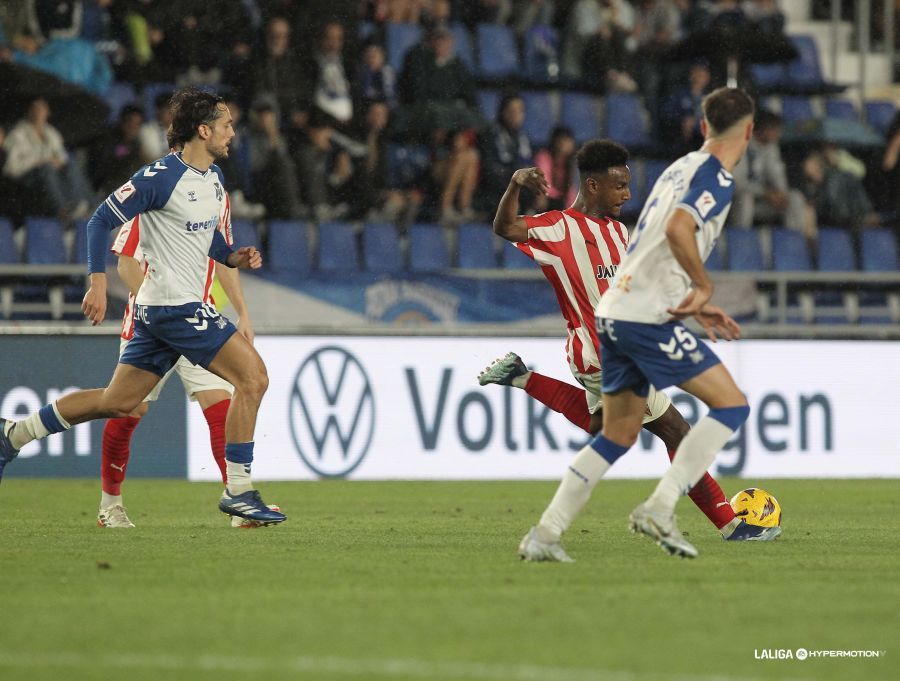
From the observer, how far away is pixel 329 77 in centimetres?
1738

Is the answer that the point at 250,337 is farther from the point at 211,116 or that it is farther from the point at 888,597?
the point at 888,597

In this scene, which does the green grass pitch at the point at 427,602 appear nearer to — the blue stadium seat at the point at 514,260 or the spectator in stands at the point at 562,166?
the blue stadium seat at the point at 514,260

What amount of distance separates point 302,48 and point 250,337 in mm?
8347

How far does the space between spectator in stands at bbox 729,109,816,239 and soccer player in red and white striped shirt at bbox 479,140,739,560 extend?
982cm

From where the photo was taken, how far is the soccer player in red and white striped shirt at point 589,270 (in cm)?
→ 827

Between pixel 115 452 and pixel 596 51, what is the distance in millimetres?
11610

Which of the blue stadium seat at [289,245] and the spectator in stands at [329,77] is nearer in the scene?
the blue stadium seat at [289,245]

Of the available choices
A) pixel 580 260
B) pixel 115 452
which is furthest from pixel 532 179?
pixel 115 452

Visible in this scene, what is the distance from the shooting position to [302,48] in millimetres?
17391

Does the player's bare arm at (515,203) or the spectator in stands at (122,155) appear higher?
the spectator in stands at (122,155)

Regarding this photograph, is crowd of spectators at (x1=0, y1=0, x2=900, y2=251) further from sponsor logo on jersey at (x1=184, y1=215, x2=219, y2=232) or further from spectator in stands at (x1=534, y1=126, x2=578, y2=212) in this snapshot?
sponsor logo on jersey at (x1=184, y1=215, x2=219, y2=232)

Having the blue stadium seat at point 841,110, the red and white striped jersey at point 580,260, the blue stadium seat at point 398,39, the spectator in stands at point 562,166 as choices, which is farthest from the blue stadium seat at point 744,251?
the red and white striped jersey at point 580,260

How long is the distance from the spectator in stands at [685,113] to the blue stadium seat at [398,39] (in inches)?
124

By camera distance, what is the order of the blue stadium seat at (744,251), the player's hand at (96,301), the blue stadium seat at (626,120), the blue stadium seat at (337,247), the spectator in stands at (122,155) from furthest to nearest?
the blue stadium seat at (626,120) < the blue stadium seat at (744,251) < the blue stadium seat at (337,247) < the spectator in stands at (122,155) < the player's hand at (96,301)
